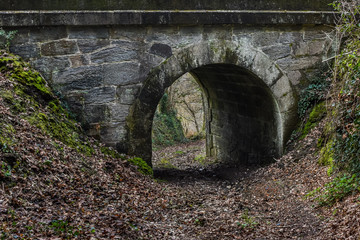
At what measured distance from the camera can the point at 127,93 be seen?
697 centimetres

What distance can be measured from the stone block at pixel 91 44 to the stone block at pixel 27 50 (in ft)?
2.17

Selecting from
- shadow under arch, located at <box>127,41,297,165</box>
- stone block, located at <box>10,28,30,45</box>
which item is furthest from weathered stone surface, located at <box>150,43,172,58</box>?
stone block, located at <box>10,28,30,45</box>

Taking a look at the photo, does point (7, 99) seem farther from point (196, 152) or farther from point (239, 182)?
point (196, 152)

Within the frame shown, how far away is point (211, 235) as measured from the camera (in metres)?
4.91

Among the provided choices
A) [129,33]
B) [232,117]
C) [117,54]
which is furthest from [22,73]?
[232,117]

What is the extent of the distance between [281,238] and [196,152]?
28.3ft

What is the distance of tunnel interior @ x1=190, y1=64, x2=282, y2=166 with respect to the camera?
8.47 meters

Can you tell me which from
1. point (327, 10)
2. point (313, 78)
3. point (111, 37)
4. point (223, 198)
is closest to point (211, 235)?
point (223, 198)

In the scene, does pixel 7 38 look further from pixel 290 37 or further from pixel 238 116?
pixel 238 116

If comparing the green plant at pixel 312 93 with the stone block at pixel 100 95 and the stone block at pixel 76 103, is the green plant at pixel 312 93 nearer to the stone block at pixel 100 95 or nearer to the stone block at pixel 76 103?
the stone block at pixel 100 95

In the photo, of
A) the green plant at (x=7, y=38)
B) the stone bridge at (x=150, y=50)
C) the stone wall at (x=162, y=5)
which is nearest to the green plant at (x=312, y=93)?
the stone bridge at (x=150, y=50)

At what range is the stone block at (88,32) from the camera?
6660 millimetres

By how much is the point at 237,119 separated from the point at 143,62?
3546 mm

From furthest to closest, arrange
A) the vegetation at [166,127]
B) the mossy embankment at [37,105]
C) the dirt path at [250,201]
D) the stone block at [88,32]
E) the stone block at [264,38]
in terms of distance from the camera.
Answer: the vegetation at [166,127] → the stone block at [264,38] → the stone block at [88,32] → the mossy embankment at [37,105] → the dirt path at [250,201]
